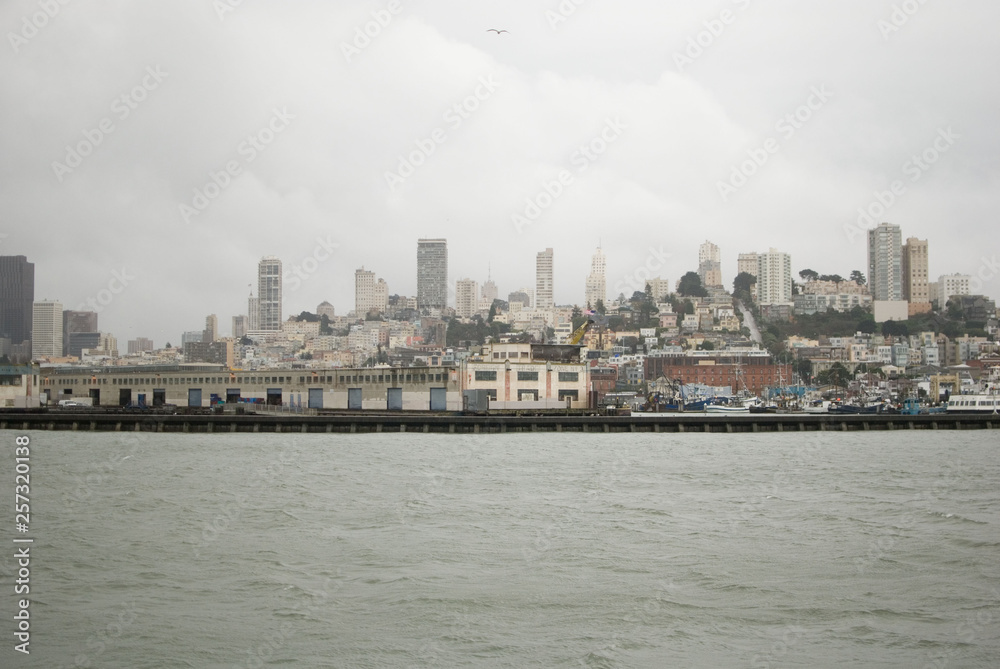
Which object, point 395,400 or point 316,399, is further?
point 316,399

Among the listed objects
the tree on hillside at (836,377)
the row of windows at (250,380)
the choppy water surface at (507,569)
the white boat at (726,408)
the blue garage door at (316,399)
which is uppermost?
the tree on hillside at (836,377)

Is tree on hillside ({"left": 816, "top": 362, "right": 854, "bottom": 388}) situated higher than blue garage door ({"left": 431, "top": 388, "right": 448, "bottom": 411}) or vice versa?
tree on hillside ({"left": 816, "top": 362, "right": 854, "bottom": 388})

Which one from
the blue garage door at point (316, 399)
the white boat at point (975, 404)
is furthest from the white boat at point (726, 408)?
the blue garage door at point (316, 399)

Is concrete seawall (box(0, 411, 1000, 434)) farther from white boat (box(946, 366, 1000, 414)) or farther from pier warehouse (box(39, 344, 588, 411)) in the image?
white boat (box(946, 366, 1000, 414))

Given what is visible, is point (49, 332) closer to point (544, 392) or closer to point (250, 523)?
point (544, 392)

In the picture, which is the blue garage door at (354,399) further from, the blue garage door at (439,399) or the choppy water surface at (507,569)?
the choppy water surface at (507,569)

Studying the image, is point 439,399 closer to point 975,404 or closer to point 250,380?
point 250,380

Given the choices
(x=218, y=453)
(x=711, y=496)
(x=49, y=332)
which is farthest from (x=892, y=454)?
(x=49, y=332)

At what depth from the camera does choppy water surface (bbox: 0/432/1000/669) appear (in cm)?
1210

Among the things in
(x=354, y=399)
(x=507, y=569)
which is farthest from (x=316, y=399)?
(x=507, y=569)

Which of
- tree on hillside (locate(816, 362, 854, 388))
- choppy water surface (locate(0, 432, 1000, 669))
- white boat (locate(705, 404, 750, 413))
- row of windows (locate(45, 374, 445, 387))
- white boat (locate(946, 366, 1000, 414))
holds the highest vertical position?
tree on hillside (locate(816, 362, 854, 388))

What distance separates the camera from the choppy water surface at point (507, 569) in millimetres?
12102

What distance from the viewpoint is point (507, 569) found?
16062 mm

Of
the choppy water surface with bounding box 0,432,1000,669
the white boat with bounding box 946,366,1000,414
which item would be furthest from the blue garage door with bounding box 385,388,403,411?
the white boat with bounding box 946,366,1000,414
